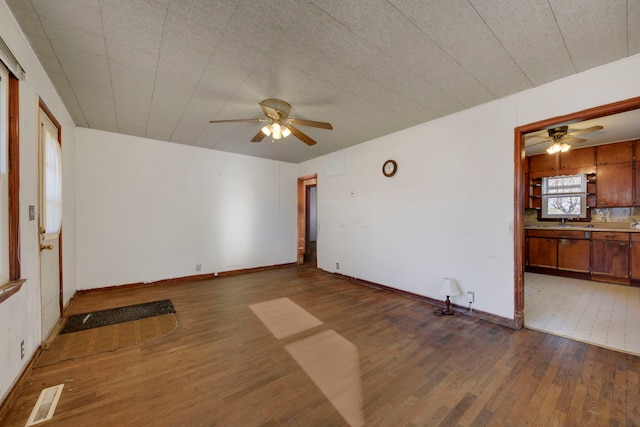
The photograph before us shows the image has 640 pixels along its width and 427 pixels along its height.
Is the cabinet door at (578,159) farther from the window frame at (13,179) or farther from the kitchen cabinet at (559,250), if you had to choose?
the window frame at (13,179)

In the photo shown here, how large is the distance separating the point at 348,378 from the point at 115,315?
3.00 meters

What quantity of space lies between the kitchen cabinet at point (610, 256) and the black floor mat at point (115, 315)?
23.4ft

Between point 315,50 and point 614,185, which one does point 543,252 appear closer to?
point 614,185

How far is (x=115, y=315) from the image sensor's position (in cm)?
312

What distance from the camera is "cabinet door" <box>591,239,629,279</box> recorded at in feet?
14.2

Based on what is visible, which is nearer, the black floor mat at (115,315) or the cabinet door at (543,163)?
the black floor mat at (115,315)

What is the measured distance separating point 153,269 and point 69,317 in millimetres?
1453

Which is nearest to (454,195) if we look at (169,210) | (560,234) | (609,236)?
(560,234)

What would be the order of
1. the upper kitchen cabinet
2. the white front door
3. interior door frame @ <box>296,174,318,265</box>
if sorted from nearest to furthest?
the white front door, the upper kitchen cabinet, interior door frame @ <box>296,174,318,265</box>

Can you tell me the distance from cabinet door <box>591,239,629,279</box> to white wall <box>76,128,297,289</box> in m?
6.13

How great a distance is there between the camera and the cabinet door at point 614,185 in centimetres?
455

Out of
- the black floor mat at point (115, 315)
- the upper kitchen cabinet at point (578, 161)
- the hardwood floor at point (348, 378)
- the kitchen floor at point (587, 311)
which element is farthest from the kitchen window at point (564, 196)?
the black floor mat at point (115, 315)

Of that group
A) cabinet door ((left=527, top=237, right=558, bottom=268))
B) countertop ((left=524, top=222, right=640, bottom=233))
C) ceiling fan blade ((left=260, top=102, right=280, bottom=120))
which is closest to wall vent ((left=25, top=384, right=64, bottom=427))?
ceiling fan blade ((left=260, top=102, right=280, bottom=120))

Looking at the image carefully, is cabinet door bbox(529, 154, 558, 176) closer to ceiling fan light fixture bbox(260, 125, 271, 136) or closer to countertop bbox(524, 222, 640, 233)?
countertop bbox(524, 222, 640, 233)
